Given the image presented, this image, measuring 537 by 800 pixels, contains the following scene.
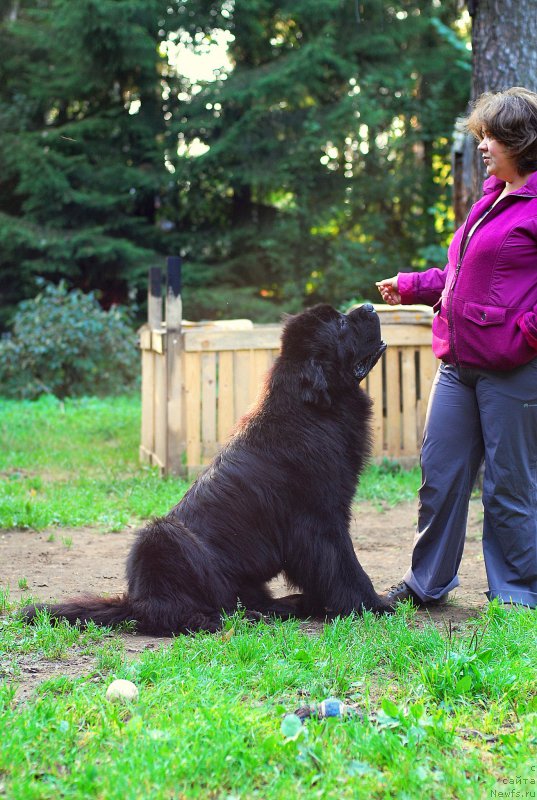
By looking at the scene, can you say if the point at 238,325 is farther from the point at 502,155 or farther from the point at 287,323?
the point at 502,155

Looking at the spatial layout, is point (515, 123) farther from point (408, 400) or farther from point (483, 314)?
point (408, 400)

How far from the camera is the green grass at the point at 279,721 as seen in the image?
2191 millimetres

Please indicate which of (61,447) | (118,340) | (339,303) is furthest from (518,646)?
(339,303)

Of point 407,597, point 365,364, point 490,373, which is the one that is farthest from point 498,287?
point 407,597

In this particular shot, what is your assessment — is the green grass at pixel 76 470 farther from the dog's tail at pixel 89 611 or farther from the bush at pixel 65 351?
the dog's tail at pixel 89 611

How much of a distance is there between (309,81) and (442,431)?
40.0ft

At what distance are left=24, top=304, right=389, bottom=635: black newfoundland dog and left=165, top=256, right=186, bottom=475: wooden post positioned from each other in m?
3.05

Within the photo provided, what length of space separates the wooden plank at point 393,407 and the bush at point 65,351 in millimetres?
6067

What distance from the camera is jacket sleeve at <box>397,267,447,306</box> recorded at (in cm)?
400

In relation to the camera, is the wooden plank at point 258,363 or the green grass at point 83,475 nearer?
the green grass at point 83,475

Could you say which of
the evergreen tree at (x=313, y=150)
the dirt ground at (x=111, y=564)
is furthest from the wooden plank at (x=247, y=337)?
the evergreen tree at (x=313, y=150)

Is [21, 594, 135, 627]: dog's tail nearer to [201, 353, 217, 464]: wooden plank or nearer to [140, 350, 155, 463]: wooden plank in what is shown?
[201, 353, 217, 464]: wooden plank

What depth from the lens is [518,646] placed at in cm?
310

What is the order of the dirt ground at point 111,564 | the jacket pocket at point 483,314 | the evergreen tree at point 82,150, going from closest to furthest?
the jacket pocket at point 483,314, the dirt ground at point 111,564, the evergreen tree at point 82,150
